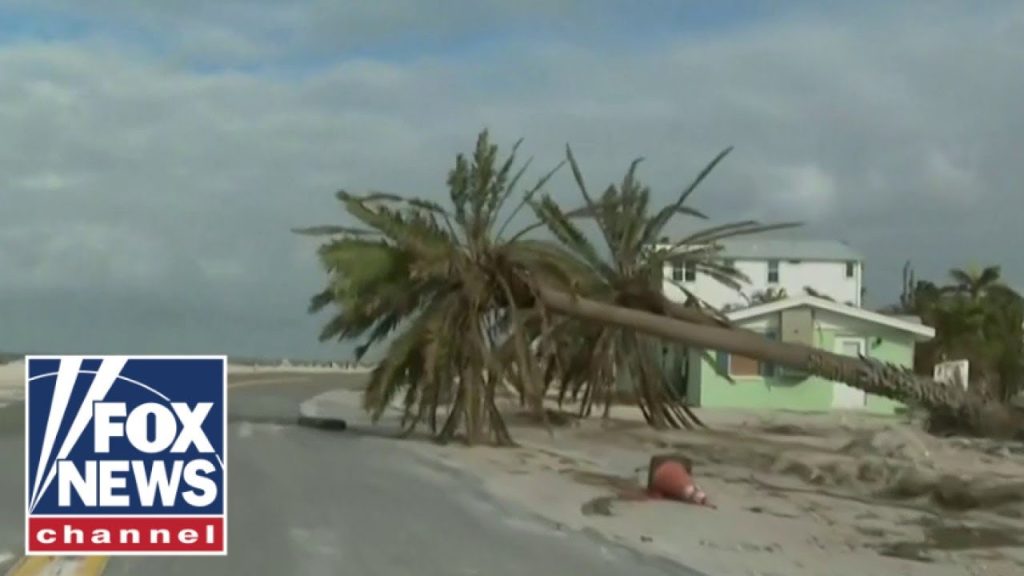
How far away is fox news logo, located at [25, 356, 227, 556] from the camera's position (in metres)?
9.76

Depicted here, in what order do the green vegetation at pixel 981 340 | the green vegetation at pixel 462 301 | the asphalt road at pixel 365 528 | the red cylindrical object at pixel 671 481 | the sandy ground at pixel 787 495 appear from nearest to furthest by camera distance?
1. the asphalt road at pixel 365 528
2. the sandy ground at pixel 787 495
3. the red cylindrical object at pixel 671 481
4. the green vegetation at pixel 462 301
5. the green vegetation at pixel 981 340

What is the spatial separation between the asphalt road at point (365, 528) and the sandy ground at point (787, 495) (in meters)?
0.77

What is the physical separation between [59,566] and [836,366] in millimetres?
14684

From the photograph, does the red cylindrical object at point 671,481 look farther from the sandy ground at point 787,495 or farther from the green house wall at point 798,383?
the green house wall at point 798,383

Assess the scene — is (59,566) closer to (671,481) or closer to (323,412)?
(671,481)

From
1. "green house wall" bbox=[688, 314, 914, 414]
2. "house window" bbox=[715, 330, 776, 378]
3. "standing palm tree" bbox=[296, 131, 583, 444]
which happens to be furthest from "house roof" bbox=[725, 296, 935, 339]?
"standing palm tree" bbox=[296, 131, 583, 444]

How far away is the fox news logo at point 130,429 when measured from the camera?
9758 millimetres

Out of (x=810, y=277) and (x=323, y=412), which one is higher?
(x=810, y=277)

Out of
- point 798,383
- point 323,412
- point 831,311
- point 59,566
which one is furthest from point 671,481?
point 831,311

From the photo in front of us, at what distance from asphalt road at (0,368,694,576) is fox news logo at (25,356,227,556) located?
2.15 meters

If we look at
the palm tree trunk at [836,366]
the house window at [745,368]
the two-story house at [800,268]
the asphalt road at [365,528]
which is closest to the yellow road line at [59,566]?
the asphalt road at [365,528]

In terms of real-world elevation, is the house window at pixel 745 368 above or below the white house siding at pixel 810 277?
below

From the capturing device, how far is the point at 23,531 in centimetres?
1455

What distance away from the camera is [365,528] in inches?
611
